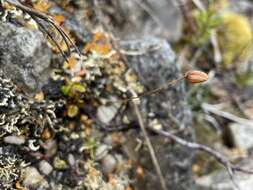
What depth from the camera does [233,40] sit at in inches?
140

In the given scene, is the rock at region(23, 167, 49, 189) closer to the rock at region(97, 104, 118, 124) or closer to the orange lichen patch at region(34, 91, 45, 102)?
the orange lichen patch at region(34, 91, 45, 102)

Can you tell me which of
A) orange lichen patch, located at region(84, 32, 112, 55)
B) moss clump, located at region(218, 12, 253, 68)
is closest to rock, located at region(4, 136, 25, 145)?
orange lichen patch, located at region(84, 32, 112, 55)

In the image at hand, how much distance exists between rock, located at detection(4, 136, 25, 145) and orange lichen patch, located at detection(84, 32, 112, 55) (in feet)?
1.98

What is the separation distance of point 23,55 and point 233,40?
246 centimetres

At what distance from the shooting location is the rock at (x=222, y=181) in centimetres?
217

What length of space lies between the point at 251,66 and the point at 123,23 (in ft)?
4.20

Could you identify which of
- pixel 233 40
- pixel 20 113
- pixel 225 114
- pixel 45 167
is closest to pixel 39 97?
pixel 20 113

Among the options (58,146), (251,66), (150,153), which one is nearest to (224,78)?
Result: (251,66)

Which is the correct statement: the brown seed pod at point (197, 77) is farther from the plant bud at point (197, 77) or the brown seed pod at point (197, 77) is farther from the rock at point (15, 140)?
the rock at point (15, 140)

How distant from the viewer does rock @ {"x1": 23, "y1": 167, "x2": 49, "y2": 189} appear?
5.01 ft

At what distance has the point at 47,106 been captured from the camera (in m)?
1.66

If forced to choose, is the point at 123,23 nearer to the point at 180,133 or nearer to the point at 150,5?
the point at 150,5

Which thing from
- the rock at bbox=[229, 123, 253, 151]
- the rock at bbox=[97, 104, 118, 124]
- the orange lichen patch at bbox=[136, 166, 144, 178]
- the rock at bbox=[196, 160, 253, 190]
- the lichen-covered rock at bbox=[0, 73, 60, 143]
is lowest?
the rock at bbox=[229, 123, 253, 151]

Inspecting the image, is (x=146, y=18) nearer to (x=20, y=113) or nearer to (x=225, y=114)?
(x=225, y=114)
